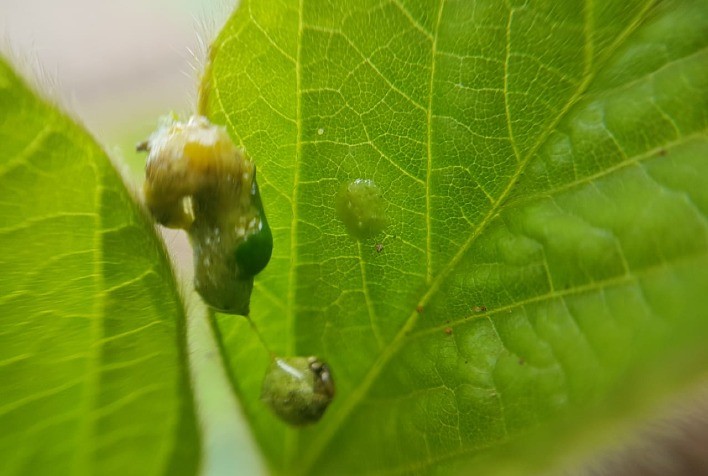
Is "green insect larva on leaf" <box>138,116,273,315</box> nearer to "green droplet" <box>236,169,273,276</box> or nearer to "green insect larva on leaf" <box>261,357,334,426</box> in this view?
"green droplet" <box>236,169,273,276</box>

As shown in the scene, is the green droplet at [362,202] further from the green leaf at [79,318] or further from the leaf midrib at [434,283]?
the green leaf at [79,318]

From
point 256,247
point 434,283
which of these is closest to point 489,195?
point 434,283

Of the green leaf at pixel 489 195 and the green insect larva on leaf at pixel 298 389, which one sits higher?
the green leaf at pixel 489 195

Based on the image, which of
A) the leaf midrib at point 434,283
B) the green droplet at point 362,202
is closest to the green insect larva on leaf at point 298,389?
the leaf midrib at point 434,283

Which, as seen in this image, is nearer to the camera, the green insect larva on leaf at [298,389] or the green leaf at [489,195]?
the green leaf at [489,195]

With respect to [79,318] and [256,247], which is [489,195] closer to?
[256,247]

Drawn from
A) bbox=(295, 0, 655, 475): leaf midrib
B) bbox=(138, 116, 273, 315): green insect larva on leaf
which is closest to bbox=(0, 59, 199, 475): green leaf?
bbox=(138, 116, 273, 315): green insect larva on leaf

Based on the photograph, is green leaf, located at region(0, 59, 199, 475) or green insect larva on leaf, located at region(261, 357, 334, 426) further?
green insect larva on leaf, located at region(261, 357, 334, 426)
